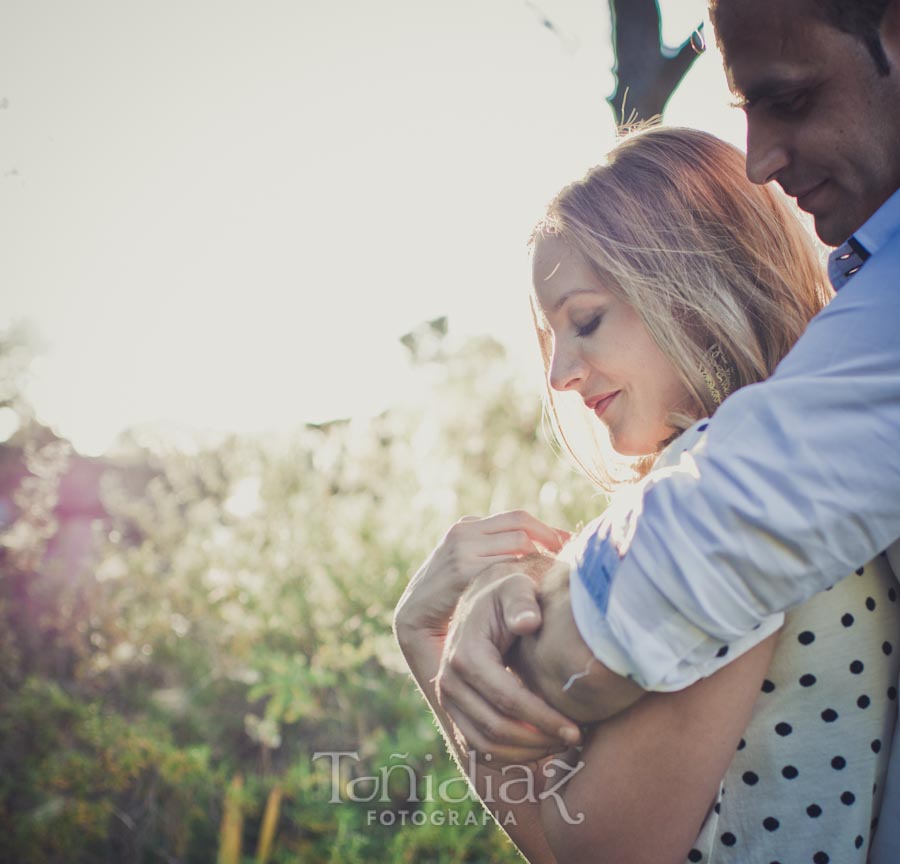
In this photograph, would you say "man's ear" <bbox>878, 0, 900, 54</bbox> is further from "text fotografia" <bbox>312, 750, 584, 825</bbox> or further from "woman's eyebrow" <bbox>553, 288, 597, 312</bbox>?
"text fotografia" <bbox>312, 750, 584, 825</bbox>

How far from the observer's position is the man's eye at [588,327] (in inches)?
67.8

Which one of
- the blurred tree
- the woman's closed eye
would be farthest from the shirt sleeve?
the blurred tree

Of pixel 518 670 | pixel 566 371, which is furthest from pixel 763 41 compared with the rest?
pixel 518 670

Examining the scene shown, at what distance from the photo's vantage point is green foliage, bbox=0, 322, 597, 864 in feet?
12.2

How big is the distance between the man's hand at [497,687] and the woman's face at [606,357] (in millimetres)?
519

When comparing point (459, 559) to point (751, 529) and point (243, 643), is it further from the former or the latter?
point (243, 643)

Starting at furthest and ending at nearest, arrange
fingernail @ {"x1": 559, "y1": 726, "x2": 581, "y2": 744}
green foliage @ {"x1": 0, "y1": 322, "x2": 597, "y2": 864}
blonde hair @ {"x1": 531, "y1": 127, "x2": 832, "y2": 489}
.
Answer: green foliage @ {"x1": 0, "y1": 322, "x2": 597, "y2": 864} → blonde hair @ {"x1": 531, "y1": 127, "x2": 832, "y2": 489} → fingernail @ {"x1": 559, "y1": 726, "x2": 581, "y2": 744}

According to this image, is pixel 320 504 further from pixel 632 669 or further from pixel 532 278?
pixel 632 669

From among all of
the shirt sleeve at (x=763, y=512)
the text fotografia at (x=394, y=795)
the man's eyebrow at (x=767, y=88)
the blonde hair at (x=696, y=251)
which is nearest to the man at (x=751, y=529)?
the shirt sleeve at (x=763, y=512)

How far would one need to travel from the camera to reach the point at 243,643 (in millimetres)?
4609

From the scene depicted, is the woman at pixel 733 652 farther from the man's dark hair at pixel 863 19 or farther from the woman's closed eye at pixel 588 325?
the man's dark hair at pixel 863 19

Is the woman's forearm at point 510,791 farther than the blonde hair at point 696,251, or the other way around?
the blonde hair at point 696,251

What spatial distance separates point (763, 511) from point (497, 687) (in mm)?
547

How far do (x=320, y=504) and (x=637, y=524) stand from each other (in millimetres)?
4599
